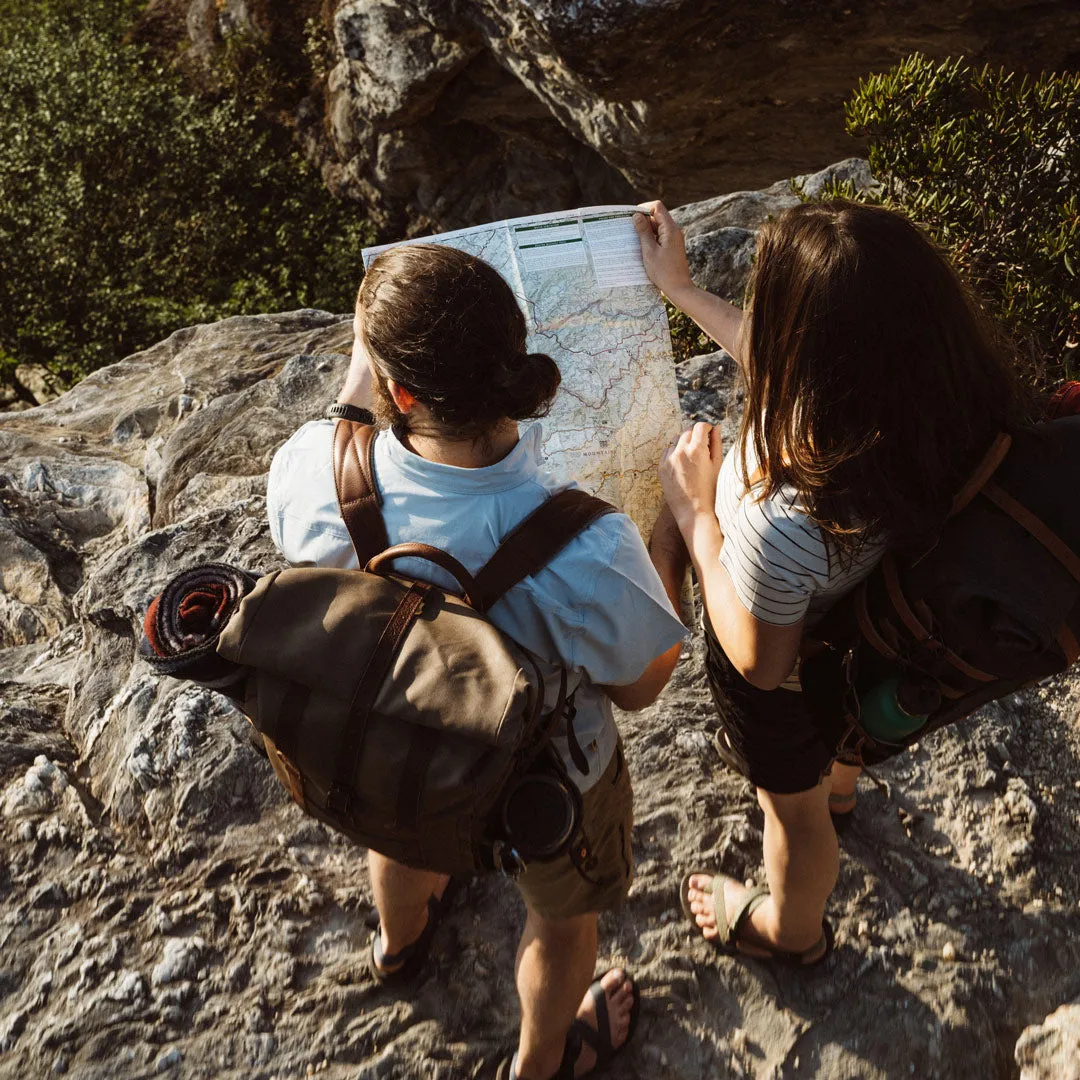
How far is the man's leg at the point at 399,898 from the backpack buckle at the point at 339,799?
462 mm

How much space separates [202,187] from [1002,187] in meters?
8.96

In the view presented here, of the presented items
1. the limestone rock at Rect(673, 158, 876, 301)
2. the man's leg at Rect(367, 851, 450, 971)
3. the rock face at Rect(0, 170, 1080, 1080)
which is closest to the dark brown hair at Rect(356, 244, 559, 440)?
the man's leg at Rect(367, 851, 450, 971)

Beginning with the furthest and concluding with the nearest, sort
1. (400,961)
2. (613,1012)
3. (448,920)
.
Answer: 1. (448,920)
2. (400,961)
3. (613,1012)

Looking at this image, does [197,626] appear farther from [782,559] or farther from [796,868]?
[796,868]

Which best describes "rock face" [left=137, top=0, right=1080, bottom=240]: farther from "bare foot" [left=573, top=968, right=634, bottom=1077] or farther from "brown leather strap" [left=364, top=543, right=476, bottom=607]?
"bare foot" [left=573, top=968, right=634, bottom=1077]

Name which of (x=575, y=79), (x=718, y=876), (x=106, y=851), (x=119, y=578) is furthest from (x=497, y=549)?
(x=575, y=79)

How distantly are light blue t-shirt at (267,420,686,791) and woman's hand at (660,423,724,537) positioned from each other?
315mm

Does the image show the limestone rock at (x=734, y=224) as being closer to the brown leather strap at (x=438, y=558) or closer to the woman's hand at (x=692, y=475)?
the woman's hand at (x=692, y=475)

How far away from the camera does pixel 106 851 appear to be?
2439 mm

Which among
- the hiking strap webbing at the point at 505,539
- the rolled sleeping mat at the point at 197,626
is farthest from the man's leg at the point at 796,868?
the rolled sleeping mat at the point at 197,626

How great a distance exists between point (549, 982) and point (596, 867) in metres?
0.30

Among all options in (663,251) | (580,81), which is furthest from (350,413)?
(580,81)

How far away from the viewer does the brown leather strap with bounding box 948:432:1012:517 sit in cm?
139

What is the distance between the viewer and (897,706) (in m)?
1.60
